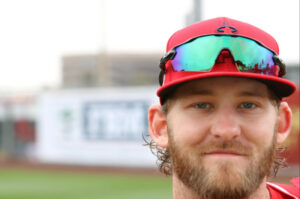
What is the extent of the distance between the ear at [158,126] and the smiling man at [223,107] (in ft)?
0.55

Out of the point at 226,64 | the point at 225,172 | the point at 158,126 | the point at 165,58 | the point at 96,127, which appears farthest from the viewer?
the point at 96,127

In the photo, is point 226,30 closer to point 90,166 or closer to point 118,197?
point 118,197

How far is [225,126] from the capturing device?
5.03 feet

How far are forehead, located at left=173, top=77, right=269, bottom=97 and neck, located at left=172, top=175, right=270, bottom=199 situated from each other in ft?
1.13

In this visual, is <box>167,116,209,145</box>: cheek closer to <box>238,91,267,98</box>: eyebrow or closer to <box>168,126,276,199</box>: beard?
<box>168,126,276,199</box>: beard

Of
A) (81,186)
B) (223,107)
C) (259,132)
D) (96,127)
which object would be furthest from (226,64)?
(96,127)

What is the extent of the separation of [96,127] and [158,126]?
531 inches

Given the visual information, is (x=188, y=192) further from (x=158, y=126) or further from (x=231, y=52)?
(x=231, y=52)

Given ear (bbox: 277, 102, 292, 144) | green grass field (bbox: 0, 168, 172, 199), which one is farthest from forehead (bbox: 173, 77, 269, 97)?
green grass field (bbox: 0, 168, 172, 199)

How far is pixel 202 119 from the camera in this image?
1.58 meters

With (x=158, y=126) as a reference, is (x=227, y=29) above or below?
above

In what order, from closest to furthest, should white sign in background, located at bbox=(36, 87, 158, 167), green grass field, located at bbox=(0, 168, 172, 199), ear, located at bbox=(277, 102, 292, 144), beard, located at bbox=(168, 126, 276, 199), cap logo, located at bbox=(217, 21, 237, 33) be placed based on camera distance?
1. beard, located at bbox=(168, 126, 276, 199)
2. cap logo, located at bbox=(217, 21, 237, 33)
3. ear, located at bbox=(277, 102, 292, 144)
4. green grass field, located at bbox=(0, 168, 172, 199)
5. white sign in background, located at bbox=(36, 87, 158, 167)

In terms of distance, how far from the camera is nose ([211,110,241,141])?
1.52 metres

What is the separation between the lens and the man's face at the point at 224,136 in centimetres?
153
